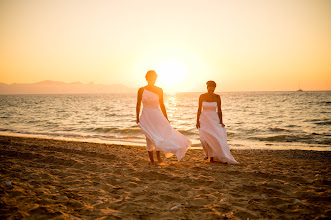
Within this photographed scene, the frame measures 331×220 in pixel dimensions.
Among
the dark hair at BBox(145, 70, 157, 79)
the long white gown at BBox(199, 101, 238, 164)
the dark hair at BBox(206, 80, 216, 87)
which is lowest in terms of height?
the long white gown at BBox(199, 101, 238, 164)

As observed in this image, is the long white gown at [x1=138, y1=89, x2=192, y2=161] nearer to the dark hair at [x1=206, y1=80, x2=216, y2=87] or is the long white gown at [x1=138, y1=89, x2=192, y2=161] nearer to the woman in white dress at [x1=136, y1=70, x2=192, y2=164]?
the woman in white dress at [x1=136, y1=70, x2=192, y2=164]

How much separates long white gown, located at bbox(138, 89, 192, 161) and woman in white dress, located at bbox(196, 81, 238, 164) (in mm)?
1146

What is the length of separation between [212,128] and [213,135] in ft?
0.87

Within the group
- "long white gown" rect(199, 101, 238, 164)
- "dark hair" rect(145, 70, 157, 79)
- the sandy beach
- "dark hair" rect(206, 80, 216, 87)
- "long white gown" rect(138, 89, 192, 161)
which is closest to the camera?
the sandy beach

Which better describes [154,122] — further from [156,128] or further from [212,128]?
[212,128]

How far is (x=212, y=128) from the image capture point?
7.79m

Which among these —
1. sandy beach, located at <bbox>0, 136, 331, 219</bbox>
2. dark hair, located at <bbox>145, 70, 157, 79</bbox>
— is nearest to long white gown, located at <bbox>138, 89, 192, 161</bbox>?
dark hair, located at <bbox>145, 70, 157, 79</bbox>

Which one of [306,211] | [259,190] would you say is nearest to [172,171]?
[259,190]

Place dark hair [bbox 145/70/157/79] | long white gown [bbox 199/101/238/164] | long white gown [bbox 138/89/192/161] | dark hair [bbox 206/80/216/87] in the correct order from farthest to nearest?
1. dark hair [bbox 206/80/216/87]
2. long white gown [bbox 199/101/238/164]
3. dark hair [bbox 145/70/157/79]
4. long white gown [bbox 138/89/192/161]

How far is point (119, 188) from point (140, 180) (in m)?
0.70

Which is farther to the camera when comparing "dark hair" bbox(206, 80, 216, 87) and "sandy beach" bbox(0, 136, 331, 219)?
"dark hair" bbox(206, 80, 216, 87)

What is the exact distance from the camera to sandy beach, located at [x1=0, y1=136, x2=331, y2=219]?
3727 mm

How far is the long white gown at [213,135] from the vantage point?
24.7 ft

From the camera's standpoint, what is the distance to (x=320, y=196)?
14.6 feet
